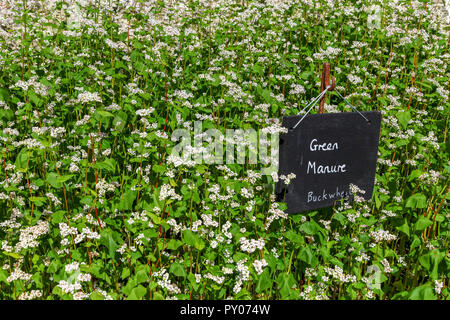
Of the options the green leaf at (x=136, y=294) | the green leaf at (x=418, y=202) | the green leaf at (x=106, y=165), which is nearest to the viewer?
Answer: the green leaf at (x=136, y=294)

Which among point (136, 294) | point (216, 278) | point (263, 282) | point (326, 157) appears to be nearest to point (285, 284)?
point (263, 282)

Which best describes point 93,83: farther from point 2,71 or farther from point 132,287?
point 132,287

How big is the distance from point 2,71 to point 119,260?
10.9ft

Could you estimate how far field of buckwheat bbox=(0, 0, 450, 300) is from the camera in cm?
244

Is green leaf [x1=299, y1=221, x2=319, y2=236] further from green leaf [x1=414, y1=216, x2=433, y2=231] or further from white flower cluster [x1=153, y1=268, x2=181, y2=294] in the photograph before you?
white flower cluster [x1=153, y1=268, x2=181, y2=294]

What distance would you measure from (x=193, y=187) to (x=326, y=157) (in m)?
1.03

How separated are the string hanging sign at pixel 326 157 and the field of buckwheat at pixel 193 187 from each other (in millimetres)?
111

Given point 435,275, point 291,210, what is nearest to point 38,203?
point 291,210

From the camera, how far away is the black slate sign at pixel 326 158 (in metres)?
2.64

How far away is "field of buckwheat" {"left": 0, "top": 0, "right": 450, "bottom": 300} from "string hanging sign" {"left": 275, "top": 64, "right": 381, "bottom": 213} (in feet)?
0.37

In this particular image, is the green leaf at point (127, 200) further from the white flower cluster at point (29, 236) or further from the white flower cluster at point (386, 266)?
the white flower cluster at point (386, 266)

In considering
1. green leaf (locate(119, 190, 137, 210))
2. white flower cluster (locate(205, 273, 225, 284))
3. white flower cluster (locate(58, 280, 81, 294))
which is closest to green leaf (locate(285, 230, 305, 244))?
white flower cluster (locate(205, 273, 225, 284))

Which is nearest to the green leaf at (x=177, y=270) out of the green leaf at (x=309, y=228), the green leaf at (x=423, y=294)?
the green leaf at (x=309, y=228)
